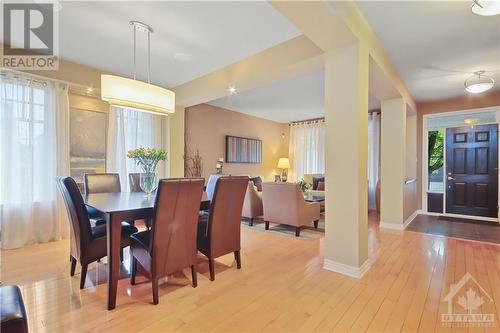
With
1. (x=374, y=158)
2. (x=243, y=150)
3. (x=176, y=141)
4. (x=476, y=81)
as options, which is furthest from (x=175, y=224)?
(x=374, y=158)

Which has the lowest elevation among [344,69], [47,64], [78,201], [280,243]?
[280,243]

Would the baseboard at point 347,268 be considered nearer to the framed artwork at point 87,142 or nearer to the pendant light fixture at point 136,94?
the pendant light fixture at point 136,94

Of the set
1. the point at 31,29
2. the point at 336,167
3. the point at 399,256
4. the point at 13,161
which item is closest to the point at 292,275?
the point at 336,167

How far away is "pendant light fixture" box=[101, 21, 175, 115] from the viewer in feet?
7.92

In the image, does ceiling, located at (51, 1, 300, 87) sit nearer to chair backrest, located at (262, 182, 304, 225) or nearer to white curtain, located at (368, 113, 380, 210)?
chair backrest, located at (262, 182, 304, 225)

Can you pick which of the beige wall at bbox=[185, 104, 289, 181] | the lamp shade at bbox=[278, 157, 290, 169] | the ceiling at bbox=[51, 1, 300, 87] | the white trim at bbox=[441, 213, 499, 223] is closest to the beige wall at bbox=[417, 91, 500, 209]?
the white trim at bbox=[441, 213, 499, 223]

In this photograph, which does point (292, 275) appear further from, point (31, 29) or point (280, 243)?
point (31, 29)

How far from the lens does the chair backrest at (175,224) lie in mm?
1896

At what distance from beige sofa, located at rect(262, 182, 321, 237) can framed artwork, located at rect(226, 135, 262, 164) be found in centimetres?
235

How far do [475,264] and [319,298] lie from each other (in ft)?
6.76

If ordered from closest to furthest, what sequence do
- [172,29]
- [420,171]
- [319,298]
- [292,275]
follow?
[319,298] → [292,275] → [172,29] → [420,171]

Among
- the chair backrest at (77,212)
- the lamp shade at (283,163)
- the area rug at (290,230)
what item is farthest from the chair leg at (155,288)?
the lamp shade at (283,163)

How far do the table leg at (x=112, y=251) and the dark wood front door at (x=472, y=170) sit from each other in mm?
6540

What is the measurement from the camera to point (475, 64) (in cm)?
348
